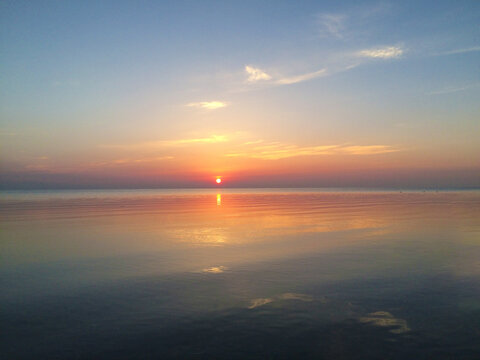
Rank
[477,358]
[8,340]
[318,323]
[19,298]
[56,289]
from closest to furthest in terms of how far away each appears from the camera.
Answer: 1. [477,358]
2. [8,340]
3. [318,323]
4. [19,298]
5. [56,289]

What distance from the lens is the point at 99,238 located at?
76.5ft

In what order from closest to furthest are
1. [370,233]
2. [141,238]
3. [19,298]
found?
[19,298] → [141,238] → [370,233]

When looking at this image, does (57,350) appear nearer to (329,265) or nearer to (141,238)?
(329,265)

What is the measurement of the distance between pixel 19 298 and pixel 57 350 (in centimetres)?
482

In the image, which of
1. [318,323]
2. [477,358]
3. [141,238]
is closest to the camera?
[477,358]

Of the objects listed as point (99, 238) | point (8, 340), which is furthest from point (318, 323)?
point (99, 238)

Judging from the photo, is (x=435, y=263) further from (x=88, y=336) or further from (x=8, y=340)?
(x=8, y=340)

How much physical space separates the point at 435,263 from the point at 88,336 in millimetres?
14420

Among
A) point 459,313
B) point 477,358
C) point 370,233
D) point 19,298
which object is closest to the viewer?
point 477,358

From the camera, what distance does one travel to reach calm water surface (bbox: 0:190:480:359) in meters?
8.11

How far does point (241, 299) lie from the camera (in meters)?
11.3

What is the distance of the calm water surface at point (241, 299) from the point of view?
811 cm

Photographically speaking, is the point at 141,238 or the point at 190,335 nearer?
the point at 190,335

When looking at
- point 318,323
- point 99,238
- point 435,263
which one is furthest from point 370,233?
point 99,238
